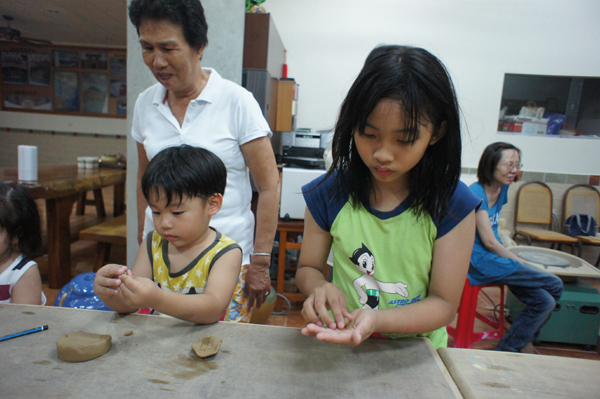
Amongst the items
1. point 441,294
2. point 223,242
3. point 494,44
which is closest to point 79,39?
point 494,44

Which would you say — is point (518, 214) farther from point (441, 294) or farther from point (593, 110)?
point (441, 294)

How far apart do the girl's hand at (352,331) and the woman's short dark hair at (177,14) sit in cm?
103

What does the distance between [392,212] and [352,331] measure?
34cm

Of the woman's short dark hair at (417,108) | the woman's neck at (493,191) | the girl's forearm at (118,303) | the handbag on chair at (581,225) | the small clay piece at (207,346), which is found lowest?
the handbag on chair at (581,225)

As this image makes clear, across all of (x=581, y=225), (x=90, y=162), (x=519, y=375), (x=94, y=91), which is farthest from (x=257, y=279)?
(x=94, y=91)

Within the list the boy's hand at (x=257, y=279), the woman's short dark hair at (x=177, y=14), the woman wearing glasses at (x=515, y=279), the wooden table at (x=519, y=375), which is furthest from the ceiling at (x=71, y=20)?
the wooden table at (x=519, y=375)

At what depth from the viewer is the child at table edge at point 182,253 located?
0.81 metres

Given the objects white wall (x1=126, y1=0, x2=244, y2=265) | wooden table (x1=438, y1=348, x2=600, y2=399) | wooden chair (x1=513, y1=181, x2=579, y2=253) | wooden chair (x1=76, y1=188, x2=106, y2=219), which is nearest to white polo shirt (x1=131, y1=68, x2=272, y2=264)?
wooden table (x1=438, y1=348, x2=600, y2=399)

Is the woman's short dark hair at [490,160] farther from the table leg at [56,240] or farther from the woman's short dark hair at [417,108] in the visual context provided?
the table leg at [56,240]

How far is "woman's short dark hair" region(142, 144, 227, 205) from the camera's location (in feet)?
2.99

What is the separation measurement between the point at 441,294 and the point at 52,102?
8.61 metres

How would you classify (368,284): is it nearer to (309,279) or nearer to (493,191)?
(309,279)

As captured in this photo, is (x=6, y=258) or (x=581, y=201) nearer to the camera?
(x=6, y=258)

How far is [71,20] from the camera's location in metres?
5.66
